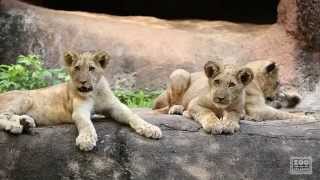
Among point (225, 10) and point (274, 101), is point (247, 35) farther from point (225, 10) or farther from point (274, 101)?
point (225, 10)

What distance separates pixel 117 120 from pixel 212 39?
16.3 ft

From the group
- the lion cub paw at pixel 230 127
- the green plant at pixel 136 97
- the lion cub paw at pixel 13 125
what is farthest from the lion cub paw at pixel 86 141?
the green plant at pixel 136 97

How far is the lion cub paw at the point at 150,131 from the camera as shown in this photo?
22.8 ft

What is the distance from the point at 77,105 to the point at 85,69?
35 cm

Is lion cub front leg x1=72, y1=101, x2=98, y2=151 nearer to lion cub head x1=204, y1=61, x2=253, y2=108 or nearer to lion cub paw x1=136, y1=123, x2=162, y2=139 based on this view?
lion cub paw x1=136, y1=123, x2=162, y2=139

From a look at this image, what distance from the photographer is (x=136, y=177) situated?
22.5 ft

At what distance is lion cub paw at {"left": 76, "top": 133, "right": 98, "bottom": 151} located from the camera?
6.72 m

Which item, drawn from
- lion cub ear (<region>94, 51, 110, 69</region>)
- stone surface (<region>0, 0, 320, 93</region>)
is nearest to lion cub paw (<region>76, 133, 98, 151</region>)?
lion cub ear (<region>94, 51, 110, 69</region>)

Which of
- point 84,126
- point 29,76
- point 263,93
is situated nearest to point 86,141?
point 84,126

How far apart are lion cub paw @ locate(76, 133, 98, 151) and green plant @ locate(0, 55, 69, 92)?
3973 mm

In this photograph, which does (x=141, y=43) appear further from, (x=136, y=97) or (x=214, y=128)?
(x=214, y=128)

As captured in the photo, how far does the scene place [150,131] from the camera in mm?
6945

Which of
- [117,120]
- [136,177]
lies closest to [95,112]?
[117,120]

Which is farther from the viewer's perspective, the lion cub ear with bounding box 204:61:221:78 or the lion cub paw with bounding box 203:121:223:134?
the lion cub ear with bounding box 204:61:221:78
